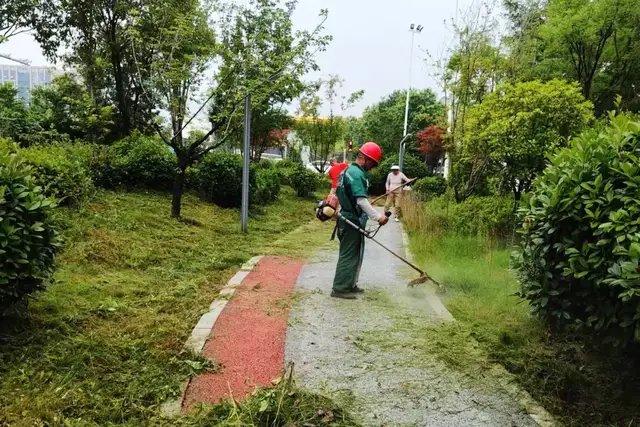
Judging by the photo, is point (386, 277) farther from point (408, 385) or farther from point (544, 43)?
point (544, 43)

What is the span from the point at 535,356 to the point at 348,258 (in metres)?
2.37

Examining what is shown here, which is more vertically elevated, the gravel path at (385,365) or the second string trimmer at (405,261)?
the second string trimmer at (405,261)

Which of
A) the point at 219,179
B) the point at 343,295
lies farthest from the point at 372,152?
the point at 219,179

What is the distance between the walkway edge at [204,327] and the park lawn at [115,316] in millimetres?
64

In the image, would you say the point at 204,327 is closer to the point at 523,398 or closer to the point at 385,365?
the point at 385,365

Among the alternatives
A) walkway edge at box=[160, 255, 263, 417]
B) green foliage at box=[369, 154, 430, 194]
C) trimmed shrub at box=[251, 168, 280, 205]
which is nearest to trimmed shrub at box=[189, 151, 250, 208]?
trimmed shrub at box=[251, 168, 280, 205]

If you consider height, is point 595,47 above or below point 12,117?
above

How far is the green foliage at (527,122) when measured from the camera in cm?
941

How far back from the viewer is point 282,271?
703 centimetres

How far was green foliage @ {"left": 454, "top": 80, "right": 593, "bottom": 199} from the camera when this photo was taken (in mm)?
9406

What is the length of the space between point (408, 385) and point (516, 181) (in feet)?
28.5

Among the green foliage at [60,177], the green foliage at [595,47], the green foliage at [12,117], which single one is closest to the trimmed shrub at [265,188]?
the green foliage at [60,177]

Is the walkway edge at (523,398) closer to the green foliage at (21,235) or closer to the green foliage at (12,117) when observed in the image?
the green foliage at (21,235)

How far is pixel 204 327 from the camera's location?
454 centimetres
